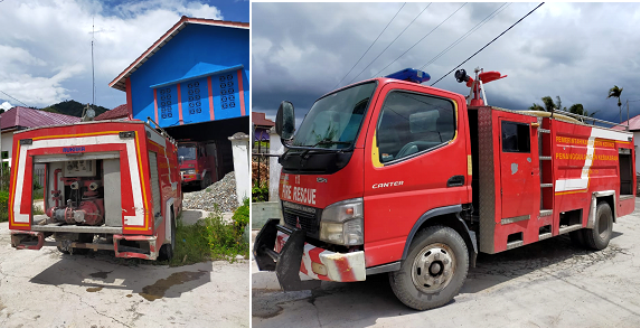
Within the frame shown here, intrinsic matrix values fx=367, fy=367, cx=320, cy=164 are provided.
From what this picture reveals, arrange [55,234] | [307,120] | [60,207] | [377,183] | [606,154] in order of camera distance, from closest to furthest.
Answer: [377,183] → [307,120] → [55,234] → [60,207] → [606,154]

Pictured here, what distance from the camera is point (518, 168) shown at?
4.52 m

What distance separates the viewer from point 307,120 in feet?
14.3

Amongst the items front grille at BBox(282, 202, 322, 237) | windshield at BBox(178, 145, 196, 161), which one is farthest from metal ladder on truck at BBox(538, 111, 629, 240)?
windshield at BBox(178, 145, 196, 161)

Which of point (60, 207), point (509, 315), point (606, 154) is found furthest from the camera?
point (606, 154)

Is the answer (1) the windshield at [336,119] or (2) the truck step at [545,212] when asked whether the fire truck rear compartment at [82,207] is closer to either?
(1) the windshield at [336,119]

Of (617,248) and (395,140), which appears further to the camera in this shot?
(617,248)

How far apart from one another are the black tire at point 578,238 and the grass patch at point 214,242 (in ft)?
18.8

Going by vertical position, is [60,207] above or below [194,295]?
above

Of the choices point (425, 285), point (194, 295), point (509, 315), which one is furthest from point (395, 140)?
point (194, 295)

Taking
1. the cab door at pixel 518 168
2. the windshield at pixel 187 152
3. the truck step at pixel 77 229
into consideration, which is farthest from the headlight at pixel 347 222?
the windshield at pixel 187 152

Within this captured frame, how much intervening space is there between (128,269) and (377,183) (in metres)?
4.21

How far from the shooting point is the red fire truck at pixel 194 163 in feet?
43.3

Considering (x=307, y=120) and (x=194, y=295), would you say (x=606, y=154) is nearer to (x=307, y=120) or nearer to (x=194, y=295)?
(x=307, y=120)

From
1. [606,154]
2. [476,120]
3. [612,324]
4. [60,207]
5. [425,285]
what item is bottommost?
[612,324]
